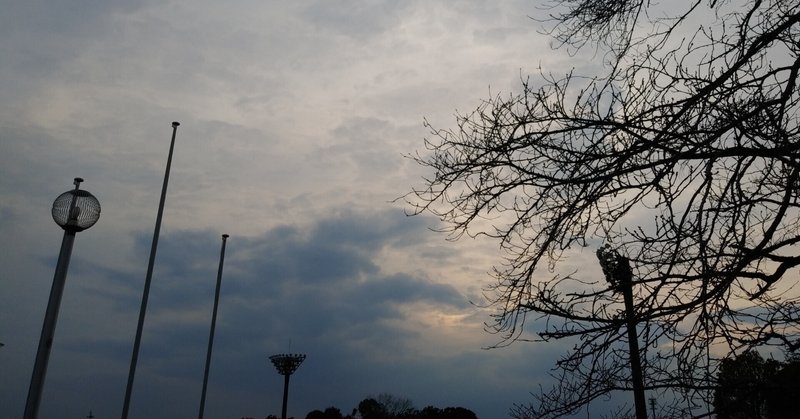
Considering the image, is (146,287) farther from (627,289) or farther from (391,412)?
(391,412)

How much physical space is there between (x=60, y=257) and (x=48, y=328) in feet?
3.01

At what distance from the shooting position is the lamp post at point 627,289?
5363 mm

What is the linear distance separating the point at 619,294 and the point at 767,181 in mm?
1574

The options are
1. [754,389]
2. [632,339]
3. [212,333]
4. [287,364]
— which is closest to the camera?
[754,389]

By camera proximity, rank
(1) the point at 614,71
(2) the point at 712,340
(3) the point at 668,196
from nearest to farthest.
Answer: (2) the point at 712,340 < (3) the point at 668,196 < (1) the point at 614,71

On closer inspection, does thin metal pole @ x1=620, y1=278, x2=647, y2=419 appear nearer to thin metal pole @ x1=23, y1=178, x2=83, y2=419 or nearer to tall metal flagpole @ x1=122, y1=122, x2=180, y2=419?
thin metal pole @ x1=23, y1=178, x2=83, y2=419

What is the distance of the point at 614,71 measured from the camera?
5809 mm

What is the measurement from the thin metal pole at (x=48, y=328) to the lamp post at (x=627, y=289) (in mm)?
6400

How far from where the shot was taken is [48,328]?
8.02 meters

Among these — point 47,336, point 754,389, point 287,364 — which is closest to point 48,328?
point 47,336

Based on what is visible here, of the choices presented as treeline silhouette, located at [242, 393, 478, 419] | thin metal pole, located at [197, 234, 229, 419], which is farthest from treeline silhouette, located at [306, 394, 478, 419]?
thin metal pole, located at [197, 234, 229, 419]

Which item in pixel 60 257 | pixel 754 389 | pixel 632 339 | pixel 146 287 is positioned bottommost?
pixel 754 389

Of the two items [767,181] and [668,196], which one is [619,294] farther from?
[767,181]

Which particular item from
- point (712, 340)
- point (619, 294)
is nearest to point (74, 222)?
point (619, 294)
